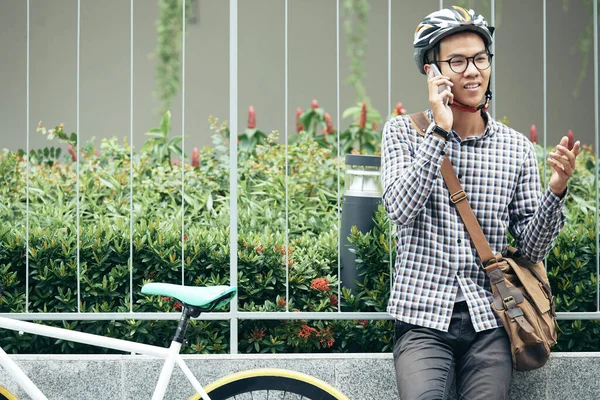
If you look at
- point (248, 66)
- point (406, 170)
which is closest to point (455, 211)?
point (406, 170)

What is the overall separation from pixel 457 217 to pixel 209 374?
1210mm

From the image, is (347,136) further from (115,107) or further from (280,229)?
(115,107)

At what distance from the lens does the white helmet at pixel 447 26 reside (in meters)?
2.90

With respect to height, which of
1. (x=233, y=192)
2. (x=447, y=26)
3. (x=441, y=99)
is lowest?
(x=233, y=192)

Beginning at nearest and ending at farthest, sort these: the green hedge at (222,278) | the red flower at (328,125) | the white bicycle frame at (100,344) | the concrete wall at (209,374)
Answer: the white bicycle frame at (100,344) < the concrete wall at (209,374) < the green hedge at (222,278) < the red flower at (328,125)

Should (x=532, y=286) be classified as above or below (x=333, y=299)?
above

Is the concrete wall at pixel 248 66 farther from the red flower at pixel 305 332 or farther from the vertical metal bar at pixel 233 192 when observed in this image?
the red flower at pixel 305 332

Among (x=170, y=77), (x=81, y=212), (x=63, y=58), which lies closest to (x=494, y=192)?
(x=81, y=212)

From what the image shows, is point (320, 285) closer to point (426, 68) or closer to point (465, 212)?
point (465, 212)

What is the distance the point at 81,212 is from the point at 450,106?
2364 millimetres

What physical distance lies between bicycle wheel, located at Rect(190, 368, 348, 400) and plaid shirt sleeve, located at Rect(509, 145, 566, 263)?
36.7 inches

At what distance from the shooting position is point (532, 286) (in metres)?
2.96

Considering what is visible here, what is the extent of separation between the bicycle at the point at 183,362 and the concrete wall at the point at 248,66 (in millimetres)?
4243

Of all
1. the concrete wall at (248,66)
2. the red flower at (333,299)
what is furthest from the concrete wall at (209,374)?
the concrete wall at (248,66)
